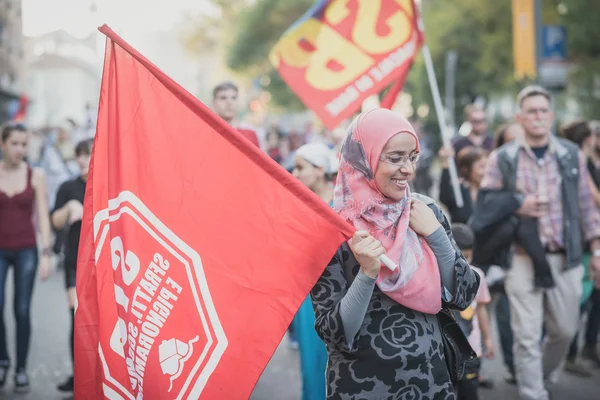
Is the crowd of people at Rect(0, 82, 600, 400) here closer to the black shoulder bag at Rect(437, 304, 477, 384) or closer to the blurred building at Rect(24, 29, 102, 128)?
the black shoulder bag at Rect(437, 304, 477, 384)

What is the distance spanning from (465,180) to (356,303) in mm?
4950

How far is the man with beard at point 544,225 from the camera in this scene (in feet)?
18.5

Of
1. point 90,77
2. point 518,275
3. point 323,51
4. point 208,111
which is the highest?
point 90,77

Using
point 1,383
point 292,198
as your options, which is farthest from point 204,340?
point 1,383

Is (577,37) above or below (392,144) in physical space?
above

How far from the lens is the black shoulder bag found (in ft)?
10.6

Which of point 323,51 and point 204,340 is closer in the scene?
point 204,340

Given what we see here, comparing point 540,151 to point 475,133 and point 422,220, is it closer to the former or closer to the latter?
point 422,220

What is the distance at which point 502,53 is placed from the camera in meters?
29.3

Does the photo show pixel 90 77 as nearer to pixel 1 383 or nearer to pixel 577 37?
pixel 577 37

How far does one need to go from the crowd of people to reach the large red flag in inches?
7.6

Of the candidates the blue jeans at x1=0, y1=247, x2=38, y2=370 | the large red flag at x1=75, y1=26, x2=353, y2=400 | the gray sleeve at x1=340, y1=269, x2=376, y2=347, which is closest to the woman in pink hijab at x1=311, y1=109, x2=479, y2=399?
the gray sleeve at x1=340, y1=269, x2=376, y2=347

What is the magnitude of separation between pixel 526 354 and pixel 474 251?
2.69ft

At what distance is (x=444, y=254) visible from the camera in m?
3.09
